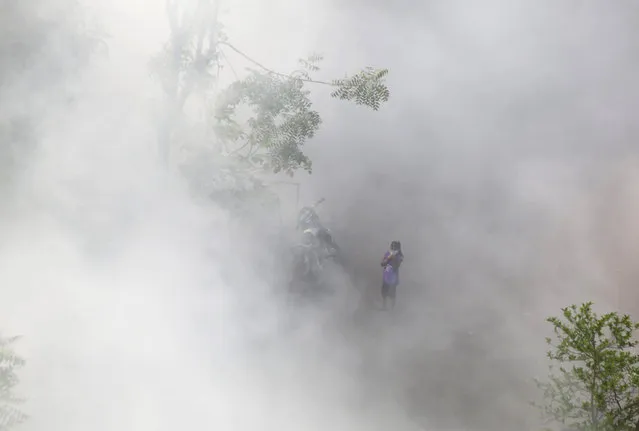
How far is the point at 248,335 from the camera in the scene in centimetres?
530

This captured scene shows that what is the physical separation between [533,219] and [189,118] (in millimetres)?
5288

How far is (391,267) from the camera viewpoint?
6.86 metres

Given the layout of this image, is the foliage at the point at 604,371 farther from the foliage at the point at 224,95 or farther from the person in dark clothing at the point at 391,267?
the person in dark clothing at the point at 391,267

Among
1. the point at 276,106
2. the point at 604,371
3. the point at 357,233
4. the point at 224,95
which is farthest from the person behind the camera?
the point at 357,233

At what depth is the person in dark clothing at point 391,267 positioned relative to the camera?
22.3 ft

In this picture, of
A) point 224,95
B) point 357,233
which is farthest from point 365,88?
point 357,233

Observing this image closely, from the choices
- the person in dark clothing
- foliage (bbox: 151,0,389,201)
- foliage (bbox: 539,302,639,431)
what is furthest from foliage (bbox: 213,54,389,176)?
foliage (bbox: 539,302,639,431)

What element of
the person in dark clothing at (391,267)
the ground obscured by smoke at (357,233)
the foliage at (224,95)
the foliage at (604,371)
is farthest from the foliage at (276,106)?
the foliage at (604,371)

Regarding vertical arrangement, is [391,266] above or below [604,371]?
above

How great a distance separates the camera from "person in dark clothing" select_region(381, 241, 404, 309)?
268 inches

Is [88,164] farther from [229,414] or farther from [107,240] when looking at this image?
[229,414]

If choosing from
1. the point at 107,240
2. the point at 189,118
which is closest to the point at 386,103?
the point at 189,118

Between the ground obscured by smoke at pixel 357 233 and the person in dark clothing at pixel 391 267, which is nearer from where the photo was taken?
the ground obscured by smoke at pixel 357 233

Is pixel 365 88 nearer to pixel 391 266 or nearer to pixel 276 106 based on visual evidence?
pixel 276 106
